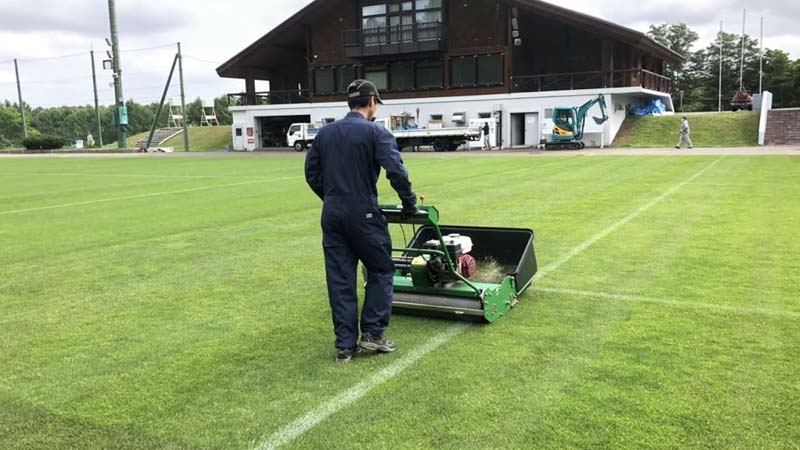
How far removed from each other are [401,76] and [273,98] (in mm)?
12125

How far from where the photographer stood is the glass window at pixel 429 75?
45.2 meters

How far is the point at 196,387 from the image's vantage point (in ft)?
13.7

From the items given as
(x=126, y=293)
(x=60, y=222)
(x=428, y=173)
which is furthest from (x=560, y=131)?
(x=126, y=293)

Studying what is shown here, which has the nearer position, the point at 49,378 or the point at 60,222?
the point at 49,378

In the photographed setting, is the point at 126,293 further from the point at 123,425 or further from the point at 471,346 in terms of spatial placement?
the point at 471,346

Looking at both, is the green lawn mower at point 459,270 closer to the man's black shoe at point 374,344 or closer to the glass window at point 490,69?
the man's black shoe at point 374,344

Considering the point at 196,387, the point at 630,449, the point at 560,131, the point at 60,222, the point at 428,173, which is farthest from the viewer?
the point at 560,131

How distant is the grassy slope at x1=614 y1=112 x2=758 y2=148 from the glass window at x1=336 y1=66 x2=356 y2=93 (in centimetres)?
1932

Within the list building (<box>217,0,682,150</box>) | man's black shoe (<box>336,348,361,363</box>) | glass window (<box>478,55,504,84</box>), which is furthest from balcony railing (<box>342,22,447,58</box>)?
man's black shoe (<box>336,348,361,363</box>)

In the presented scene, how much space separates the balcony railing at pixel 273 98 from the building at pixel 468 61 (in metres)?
0.88

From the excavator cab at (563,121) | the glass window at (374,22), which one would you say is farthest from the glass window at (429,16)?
the excavator cab at (563,121)

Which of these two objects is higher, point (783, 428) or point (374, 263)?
point (374, 263)

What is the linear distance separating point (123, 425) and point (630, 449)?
2.68 metres

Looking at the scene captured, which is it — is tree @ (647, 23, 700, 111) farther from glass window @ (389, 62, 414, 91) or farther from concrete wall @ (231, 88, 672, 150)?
glass window @ (389, 62, 414, 91)
